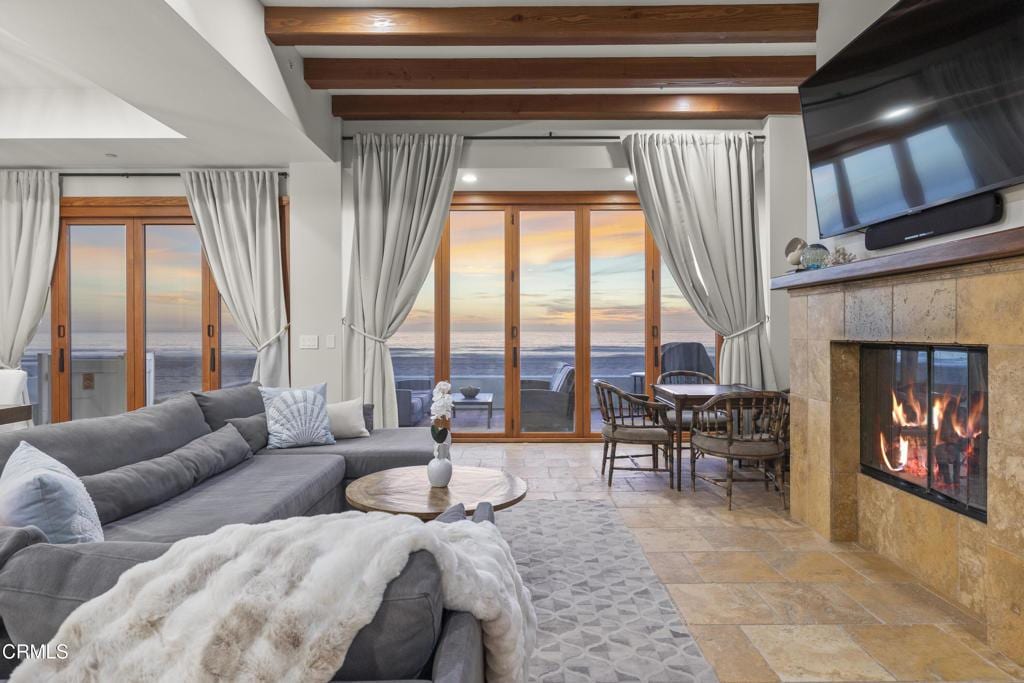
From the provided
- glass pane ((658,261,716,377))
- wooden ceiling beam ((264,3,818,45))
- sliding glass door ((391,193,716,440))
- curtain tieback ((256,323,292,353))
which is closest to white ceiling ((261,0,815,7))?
wooden ceiling beam ((264,3,818,45))

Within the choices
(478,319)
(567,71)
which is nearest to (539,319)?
(478,319)

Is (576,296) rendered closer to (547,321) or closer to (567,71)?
(547,321)

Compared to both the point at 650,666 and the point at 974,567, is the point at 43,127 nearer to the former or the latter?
the point at 650,666

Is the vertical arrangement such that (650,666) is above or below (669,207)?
below

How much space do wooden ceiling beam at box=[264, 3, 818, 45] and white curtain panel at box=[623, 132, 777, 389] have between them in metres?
1.56

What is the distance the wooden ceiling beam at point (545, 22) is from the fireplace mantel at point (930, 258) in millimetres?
1563

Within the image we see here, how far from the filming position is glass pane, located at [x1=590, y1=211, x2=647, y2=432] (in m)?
5.95

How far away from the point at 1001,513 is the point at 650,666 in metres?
1.39

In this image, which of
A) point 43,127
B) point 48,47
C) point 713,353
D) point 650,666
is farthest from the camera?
point 713,353

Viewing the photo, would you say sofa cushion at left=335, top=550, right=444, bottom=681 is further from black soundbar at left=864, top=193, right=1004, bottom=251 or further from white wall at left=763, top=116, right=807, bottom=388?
white wall at left=763, top=116, right=807, bottom=388

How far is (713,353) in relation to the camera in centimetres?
591

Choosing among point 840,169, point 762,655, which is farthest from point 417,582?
point 840,169

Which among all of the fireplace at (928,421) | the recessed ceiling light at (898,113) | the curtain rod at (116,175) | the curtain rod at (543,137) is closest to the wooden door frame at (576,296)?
the curtain rod at (543,137)

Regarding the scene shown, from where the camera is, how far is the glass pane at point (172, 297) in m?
5.54
